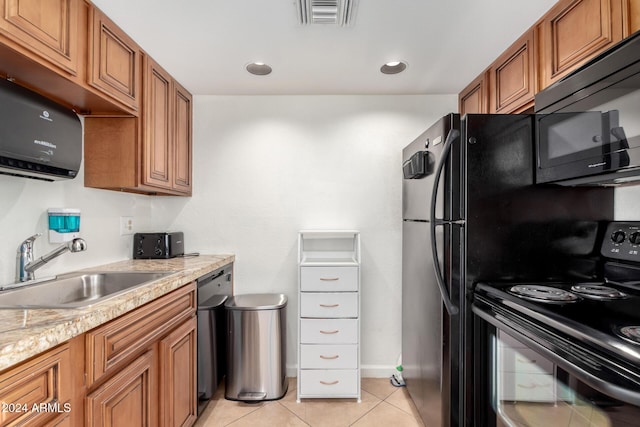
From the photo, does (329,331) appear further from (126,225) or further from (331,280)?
(126,225)

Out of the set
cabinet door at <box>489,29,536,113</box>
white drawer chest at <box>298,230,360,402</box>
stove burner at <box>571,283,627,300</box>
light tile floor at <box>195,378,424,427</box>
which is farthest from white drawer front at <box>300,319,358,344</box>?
cabinet door at <box>489,29,536,113</box>

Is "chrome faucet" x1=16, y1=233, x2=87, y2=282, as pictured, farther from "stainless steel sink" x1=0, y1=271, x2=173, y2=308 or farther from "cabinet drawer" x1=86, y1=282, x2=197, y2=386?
"cabinet drawer" x1=86, y1=282, x2=197, y2=386

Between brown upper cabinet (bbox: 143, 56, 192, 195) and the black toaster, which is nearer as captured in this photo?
brown upper cabinet (bbox: 143, 56, 192, 195)

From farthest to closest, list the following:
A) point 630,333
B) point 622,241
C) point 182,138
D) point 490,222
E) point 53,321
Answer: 1. point 182,138
2. point 490,222
3. point 622,241
4. point 53,321
5. point 630,333

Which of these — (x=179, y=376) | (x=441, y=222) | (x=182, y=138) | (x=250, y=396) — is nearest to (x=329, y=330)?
(x=250, y=396)

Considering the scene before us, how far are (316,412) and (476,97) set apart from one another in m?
2.43

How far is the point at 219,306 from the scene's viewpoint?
2.16 meters

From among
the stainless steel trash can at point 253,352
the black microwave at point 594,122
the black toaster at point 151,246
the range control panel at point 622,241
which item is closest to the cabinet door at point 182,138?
the black toaster at point 151,246

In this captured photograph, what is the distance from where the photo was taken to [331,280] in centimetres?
218

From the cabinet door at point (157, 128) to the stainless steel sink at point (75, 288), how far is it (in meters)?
0.58

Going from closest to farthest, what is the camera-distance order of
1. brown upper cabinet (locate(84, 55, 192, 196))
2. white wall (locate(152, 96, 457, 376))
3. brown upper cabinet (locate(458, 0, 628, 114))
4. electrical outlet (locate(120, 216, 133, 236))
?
brown upper cabinet (locate(458, 0, 628, 114)) → brown upper cabinet (locate(84, 55, 192, 196)) → electrical outlet (locate(120, 216, 133, 236)) → white wall (locate(152, 96, 457, 376))

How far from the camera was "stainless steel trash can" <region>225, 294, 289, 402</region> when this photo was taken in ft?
7.02

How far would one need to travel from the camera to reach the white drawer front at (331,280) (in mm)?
2178

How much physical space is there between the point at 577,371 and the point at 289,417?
170 centimetres
